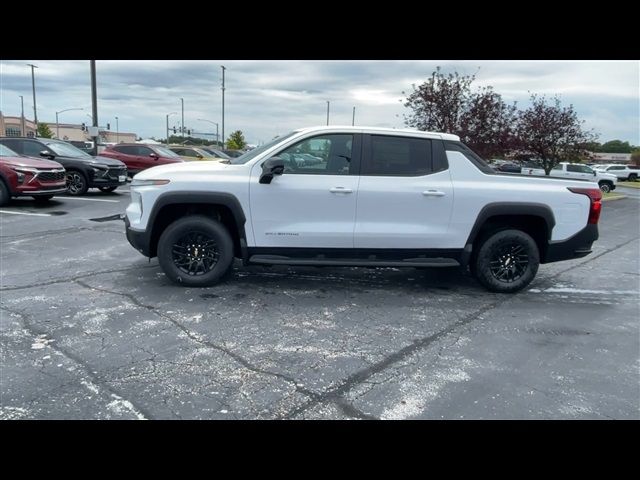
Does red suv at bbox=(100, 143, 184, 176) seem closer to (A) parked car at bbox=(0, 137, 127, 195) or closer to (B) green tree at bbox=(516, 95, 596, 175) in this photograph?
(A) parked car at bbox=(0, 137, 127, 195)

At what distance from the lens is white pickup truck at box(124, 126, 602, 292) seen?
5102 millimetres

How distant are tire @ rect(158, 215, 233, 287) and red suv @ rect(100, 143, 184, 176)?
1311 centimetres

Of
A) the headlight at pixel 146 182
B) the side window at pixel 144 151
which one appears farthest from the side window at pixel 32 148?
the headlight at pixel 146 182

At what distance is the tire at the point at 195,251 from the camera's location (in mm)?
5156

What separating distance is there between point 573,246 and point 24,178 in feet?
35.9

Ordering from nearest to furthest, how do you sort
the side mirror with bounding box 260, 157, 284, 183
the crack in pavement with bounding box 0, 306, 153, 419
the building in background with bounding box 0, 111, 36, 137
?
the crack in pavement with bounding box 0, 306, 153, 419 < the side mirror with bounding box 260, 157, 284, 183 < the building in background with bounding box 0, 111, 36, 137

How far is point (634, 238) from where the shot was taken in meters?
10.6

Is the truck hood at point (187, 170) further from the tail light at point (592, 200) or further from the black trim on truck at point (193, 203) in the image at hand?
the tail light at point (592, 200)

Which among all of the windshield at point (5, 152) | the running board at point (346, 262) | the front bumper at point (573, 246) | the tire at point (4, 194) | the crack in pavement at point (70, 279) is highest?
the windshield at point (5, 152)

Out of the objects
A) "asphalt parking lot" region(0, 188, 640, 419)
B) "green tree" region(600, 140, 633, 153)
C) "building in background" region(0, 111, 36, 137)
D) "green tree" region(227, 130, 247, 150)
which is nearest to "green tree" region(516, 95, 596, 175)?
"asphalt parking lot" region(0, 188, 640, 419)

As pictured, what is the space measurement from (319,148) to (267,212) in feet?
3.07

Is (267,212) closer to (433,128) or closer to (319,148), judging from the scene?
(319,148)

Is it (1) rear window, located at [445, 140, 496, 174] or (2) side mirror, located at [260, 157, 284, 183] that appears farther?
(1) rear window, located at [445, 140, 496, 174]

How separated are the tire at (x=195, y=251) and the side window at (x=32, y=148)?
10148 millimetres
